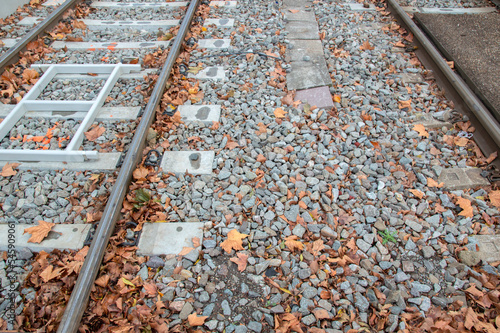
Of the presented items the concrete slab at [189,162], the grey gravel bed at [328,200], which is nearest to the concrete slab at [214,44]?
the grey gravel bed at [328,200]

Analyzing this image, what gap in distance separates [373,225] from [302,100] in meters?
1.86

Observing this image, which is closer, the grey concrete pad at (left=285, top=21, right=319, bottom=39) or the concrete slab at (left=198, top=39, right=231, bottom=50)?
the concrete slab at (left=198, top=39, right=231, bottom=50)

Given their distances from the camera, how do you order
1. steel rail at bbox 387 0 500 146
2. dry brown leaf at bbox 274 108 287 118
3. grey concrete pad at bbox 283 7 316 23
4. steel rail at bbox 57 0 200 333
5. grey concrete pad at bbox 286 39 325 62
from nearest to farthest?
steel rail at bbox 57 0 200 333 → steel rail at bbox 387 0 500 146 → dry brown leaf at bbox 274 108 287 118 → grey concrete pad at bbox 286 39 325 62 → grey concrete pad at bbox 283 7 316 23

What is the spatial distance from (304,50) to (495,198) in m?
3.16

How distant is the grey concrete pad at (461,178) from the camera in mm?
3160

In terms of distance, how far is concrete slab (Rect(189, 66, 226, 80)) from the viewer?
4480 mm

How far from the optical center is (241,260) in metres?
2.61

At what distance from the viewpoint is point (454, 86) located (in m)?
4.05

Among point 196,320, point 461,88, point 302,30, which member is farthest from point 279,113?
point 196,320

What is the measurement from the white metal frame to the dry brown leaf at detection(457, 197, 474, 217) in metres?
3.43

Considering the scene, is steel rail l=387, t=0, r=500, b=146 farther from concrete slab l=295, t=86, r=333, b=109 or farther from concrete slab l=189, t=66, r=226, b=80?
concrete slab l=189, t=66, r=226, b=80

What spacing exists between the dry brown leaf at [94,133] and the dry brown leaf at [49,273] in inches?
59.1

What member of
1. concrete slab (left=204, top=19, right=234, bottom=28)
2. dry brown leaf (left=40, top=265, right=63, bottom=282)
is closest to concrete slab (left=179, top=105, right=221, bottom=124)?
dry brown leaf (left=40, top=265, right=63, bottom=282)

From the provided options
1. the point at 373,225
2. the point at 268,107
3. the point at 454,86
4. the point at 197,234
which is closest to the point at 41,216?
the point at 197,234
